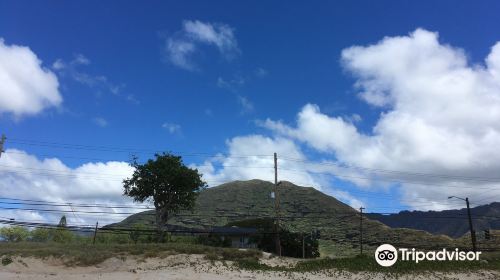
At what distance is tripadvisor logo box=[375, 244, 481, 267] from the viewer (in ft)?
146

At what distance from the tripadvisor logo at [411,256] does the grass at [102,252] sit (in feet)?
41.1

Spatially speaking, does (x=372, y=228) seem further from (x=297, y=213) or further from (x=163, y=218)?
(x=163, y=218)

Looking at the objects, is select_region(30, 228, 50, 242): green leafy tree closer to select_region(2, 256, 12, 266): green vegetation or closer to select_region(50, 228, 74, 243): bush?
select_region(50, 228, 74, 243): bush

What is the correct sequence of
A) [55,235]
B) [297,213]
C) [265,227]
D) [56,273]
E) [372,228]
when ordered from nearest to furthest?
1. [56,273]
2. [265,227]
3. [55,235]
4. [372,228]
5. [297,213]

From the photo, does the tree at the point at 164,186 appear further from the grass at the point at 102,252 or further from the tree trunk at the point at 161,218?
the grass at the point at 102,252

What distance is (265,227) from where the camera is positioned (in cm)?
7706

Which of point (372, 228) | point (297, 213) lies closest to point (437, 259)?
Result: point (372, 228)

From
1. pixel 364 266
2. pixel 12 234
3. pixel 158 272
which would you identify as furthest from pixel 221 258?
pixel 12 234

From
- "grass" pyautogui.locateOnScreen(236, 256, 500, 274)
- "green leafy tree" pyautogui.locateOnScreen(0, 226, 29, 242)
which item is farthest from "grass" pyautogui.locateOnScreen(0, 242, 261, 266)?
"green leafy tree" pyautogui.locateOnScreen(0, 226, 29, 242)

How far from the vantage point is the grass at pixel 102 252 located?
4234 centimetres

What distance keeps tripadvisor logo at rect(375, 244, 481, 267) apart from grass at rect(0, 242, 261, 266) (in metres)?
12.5

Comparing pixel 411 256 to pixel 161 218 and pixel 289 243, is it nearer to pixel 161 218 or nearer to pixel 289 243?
pixel 289 243

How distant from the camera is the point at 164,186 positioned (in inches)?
2675

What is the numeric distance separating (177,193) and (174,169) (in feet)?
12.2
